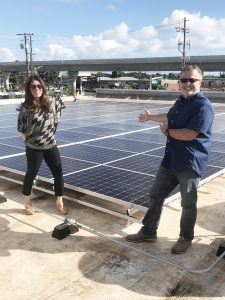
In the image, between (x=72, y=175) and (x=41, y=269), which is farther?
(x=72, y=175)

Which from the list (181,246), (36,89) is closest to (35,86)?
(36,89)

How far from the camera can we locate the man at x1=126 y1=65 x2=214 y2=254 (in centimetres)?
458

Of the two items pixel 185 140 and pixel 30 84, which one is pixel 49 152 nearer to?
pixel 30 84

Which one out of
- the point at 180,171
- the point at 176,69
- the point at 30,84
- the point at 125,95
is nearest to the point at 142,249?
the point at 180,171

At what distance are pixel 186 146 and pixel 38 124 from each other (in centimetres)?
259

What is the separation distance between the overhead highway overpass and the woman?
61.3m

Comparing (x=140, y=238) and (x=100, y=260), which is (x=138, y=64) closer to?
(x=140, y=238)

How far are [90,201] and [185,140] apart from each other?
2.93 m

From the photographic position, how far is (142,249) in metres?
5.30

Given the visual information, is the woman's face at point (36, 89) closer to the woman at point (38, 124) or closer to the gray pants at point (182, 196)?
the woman at point (38, 124)

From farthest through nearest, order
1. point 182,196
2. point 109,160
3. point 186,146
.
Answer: point 109,160 → point 182,196 → point 186,146

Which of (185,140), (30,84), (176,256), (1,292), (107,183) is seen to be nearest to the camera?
(1,292)

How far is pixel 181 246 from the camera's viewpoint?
5.12 meters

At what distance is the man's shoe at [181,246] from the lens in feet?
16.7
